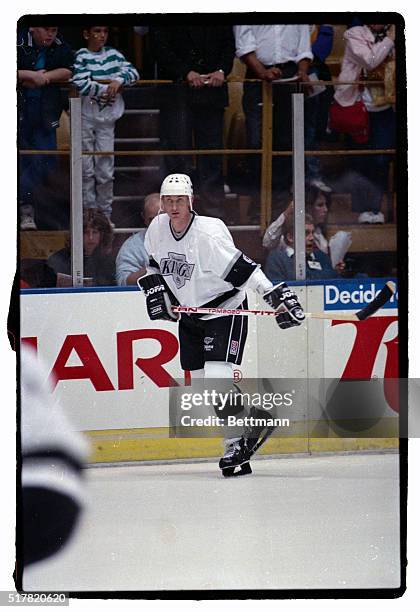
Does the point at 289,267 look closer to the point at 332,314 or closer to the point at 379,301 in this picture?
the point at 332,314

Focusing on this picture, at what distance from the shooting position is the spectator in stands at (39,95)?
4.59m

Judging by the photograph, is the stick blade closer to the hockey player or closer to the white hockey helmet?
the hockey player

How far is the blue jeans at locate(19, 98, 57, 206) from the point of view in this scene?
4602 millimetres

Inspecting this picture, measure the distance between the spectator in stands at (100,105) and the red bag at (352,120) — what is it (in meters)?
0.72

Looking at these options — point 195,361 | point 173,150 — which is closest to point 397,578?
point 195,361

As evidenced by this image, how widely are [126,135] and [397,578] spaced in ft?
6.17

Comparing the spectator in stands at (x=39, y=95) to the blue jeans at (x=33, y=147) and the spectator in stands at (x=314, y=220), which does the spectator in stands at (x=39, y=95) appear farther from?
the spectator in stands at (x=314, y=220)

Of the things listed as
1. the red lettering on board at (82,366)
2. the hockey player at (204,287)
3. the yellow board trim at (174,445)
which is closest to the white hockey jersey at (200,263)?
the hockey player at (204,287)

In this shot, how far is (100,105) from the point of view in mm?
4617

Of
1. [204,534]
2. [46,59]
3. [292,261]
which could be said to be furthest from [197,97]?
[204,534]

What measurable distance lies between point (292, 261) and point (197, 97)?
0.68 m

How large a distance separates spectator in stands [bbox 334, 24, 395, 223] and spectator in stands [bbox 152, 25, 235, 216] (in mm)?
424

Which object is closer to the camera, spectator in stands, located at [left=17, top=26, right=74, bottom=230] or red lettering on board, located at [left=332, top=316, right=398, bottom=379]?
spectator in stands, located at [left=17, top=26, right=74, bottom=230]

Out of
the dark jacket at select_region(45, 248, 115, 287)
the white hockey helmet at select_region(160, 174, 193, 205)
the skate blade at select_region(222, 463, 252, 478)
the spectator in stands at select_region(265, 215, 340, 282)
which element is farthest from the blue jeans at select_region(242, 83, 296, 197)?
the skate blade at select_region(222, 463, 252, 478)
